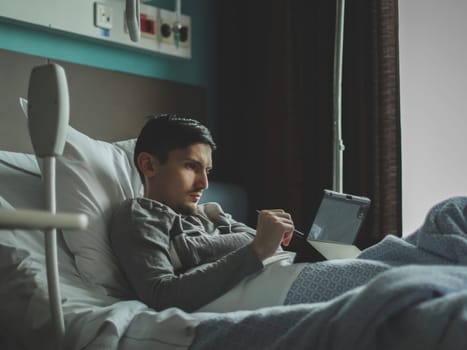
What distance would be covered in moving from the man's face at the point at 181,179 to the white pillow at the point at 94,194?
0.33ft

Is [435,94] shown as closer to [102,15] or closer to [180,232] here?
[102,15]

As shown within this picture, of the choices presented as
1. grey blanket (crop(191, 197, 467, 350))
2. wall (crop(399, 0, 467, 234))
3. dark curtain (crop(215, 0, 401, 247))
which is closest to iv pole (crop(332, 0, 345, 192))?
dark curtain (crop(215, 0, 401, 247))

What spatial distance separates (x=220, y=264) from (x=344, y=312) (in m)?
0.52

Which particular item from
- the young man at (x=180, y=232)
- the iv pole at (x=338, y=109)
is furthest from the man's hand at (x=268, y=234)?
the iv pole at (x=338, y=109)

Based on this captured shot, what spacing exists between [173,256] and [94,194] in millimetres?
258

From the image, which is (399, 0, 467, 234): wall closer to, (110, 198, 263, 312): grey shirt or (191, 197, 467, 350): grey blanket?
(110, 198, 263, 312): grey shirt

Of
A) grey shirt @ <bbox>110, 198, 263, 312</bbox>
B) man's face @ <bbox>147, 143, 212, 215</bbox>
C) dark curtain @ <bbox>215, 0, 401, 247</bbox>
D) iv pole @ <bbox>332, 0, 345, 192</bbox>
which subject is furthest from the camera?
dark curtain @ <bbox>215, 0, 401, 247</bbox>

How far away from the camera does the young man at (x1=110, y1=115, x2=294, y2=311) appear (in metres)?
1.37

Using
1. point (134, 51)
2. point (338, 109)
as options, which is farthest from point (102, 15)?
point (338, 109)

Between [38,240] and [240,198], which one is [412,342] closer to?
[38,240]

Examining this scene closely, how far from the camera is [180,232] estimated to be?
5.15 ft

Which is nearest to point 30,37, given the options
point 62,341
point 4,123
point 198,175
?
point 4,123

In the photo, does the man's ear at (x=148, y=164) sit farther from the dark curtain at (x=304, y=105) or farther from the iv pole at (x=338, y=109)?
the dark curtain at (x=304, y=105)

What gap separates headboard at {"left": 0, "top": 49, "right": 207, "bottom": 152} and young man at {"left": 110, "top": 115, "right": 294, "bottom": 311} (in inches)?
18.8
